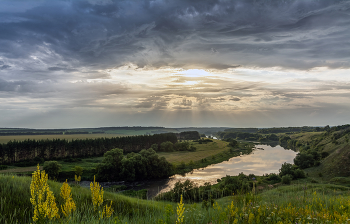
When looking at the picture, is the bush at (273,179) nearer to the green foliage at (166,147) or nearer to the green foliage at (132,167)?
the green foliage at (132,167)

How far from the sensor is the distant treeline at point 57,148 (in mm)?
74562

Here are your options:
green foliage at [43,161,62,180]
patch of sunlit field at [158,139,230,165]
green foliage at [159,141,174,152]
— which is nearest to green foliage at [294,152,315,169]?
patch of sunlit field at [158,139,230,165]

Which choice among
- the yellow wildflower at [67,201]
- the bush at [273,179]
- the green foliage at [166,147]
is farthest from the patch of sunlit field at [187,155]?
the yellow wildflower at [67,201]

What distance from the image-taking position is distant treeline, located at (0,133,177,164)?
74.6m

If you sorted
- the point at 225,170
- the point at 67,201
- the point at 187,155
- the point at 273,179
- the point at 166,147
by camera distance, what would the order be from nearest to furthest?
the point at 67,201
the point at 273,179
the point at 225,170
the point at 187,155
the point at 166,147

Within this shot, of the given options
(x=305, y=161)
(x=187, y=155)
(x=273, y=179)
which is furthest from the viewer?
(x=187, y=155)

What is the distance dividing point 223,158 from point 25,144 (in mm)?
89768

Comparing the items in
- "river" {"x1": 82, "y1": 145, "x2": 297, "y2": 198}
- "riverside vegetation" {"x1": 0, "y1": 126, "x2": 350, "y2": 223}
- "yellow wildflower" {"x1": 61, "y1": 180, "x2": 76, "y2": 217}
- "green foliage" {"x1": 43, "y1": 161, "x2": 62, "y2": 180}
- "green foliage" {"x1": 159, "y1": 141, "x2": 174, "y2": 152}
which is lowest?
"river" {"x1": 82, "y1": 145, "x2": 297, "y2": 198}

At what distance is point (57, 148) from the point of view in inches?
3398

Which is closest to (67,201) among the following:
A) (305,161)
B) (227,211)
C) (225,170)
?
(227,211)

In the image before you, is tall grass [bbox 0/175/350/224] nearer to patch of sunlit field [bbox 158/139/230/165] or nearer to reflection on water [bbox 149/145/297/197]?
reflection on water [bbox 149/145/297/197]

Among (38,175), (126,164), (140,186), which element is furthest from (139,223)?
(126,164)

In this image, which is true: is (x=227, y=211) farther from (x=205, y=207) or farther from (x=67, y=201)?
(x=67, y=201)

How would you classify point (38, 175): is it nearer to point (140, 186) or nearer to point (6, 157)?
point (140, 186)
